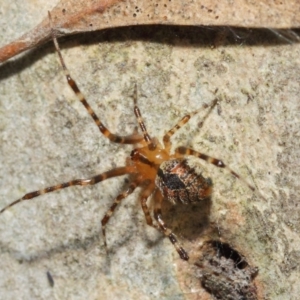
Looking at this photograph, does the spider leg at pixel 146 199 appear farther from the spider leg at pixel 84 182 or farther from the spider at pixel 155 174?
the spider leg at pixel 84 182

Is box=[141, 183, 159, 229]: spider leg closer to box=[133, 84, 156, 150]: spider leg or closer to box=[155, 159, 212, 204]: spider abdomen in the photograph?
box=[155, 159, 212, 204]: spider abdomen

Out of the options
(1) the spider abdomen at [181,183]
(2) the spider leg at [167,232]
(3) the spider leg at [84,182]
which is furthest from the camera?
(3) the spider leg at [84,182]

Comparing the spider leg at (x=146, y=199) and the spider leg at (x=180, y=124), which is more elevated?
the spider leg at (x=180, y=124)

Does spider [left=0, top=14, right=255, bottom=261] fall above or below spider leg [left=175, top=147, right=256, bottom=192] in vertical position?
below

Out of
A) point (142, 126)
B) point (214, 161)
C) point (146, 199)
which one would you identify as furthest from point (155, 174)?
point (214, 161)

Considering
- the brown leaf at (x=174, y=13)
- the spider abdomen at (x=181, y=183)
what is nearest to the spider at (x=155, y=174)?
the spider abdomen at (x=181, y=183)

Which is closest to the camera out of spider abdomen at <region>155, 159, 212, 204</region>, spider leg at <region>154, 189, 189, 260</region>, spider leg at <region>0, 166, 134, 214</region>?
spider abdomen at <region>155, 159, 212, 204</region>

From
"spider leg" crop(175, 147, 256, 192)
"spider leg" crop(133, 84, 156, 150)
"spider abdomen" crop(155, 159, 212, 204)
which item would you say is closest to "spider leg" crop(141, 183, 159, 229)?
"spider abdomen" crop(155, 159, 212, 204)

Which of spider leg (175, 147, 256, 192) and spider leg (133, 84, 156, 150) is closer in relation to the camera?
spider leg (175, 147, 256, 192)
